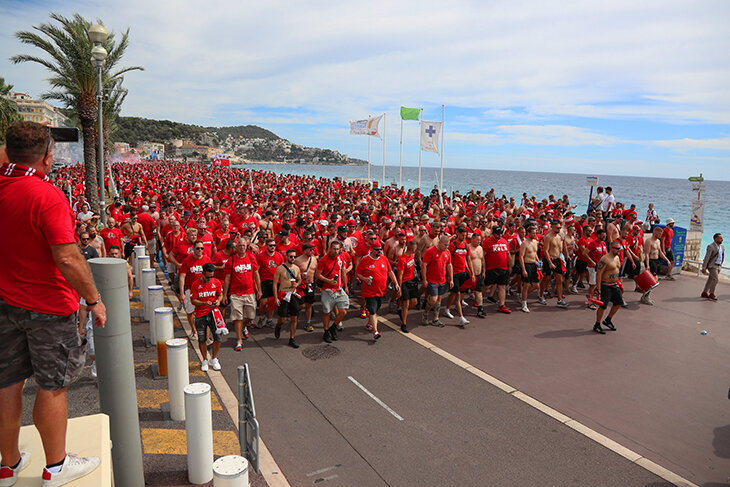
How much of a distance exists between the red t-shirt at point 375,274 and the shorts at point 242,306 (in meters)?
2.13

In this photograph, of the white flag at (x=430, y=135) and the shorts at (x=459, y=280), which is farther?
the white flag at (x=430, y=135)

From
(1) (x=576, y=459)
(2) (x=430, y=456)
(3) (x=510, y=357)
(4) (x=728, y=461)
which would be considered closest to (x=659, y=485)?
(1) (x=576, y=459)

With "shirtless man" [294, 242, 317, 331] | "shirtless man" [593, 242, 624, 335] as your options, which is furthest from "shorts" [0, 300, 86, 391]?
"shirtless man" [593, 242, 624, 335]

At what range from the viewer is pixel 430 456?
16.2 ft

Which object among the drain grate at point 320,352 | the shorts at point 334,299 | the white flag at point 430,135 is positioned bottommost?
the drain grate at point 320,352

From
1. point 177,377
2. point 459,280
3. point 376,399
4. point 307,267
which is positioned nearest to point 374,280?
point 307,267

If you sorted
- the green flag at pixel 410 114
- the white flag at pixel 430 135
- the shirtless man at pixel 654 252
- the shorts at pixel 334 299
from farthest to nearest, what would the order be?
1. the green flag at pixel 410 114
2. the white flag at pixel 430 135
3. the shirtless man at pixel 654 252
4. the shorts at pixel 334 299

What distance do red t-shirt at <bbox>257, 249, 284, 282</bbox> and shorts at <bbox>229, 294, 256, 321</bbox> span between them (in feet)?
3.21

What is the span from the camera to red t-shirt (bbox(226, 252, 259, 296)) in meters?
7.70

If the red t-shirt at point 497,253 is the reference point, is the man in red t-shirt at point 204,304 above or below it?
below

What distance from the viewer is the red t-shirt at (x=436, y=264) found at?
30.0ft

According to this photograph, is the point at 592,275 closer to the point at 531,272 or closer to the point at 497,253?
the point at 531,272

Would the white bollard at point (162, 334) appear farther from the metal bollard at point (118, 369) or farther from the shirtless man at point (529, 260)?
the shirtless man at point (529, 260)

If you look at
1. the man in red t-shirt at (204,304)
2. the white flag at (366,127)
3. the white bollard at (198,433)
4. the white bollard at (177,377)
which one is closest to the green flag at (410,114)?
the white flag at (366,127)
